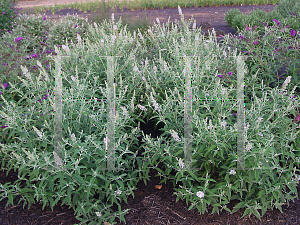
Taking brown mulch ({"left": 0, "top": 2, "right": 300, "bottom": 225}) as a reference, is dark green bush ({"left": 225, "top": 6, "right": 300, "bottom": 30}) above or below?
above

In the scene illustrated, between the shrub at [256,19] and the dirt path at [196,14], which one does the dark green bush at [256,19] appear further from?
the dirt path at [196,14]

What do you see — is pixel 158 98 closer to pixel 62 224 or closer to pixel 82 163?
pixel 82 163

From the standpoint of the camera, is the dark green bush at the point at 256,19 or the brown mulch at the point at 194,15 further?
the brown mulch at the point at 194,15

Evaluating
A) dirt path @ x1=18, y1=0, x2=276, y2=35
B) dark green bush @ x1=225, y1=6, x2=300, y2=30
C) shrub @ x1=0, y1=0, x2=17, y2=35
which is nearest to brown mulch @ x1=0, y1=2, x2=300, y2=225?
dark green bush @ x1=225, y1=6, x2=300, y2=30

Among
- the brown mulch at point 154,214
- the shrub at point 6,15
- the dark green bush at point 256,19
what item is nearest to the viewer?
the brown mulch at point 154,214

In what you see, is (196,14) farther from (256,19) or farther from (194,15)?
(256,19)

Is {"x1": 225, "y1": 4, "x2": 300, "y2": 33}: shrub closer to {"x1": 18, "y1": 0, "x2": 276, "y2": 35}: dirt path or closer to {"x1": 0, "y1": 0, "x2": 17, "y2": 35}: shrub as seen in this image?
{"x1": 18, "y1": 0, "x2": 276, "y2": 35}: dirt path

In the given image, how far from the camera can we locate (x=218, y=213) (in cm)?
281

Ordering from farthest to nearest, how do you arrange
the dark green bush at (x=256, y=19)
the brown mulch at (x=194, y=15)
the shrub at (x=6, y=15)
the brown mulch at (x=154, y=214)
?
the brown mulch at (x=194, y=15)
the shrub at (x=6, y=15)
the dark green bush at (x=256, y=19)
the brown mulch at (x=154, y=214)

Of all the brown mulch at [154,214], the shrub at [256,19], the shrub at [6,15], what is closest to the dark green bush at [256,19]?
the shrub at [256,19]

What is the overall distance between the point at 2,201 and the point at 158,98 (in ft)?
7.41

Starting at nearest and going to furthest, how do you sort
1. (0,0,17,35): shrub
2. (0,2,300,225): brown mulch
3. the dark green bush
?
(0,2,300,225): brown mulch
the dark green bush
(0,0,17,35): shrub

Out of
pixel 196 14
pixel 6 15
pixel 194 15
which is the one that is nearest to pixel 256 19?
pixel 194 15

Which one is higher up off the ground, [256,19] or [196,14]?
[196,14]
